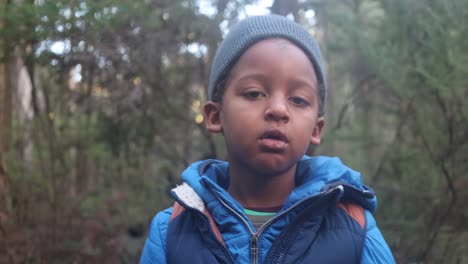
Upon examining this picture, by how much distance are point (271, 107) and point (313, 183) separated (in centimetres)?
31

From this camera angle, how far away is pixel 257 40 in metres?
1.89

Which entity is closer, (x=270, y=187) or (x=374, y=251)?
(x=374, y=251)

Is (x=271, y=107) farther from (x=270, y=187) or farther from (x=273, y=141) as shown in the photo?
(x=270, y=187)

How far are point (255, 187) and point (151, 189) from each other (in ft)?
15.2

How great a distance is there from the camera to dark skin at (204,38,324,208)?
1.79 meters

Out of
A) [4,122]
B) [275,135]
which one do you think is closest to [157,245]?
[275,135]

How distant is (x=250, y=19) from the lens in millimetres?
1996

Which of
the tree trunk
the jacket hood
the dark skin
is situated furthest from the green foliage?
the tree trunk

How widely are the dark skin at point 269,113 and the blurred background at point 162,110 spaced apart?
7.35 ft

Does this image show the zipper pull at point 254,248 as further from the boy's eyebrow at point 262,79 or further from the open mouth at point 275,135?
the boy's eyebrow at point 262,79

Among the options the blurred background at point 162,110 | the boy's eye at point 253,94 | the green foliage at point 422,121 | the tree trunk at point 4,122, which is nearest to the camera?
the boy's eye at point 253,94

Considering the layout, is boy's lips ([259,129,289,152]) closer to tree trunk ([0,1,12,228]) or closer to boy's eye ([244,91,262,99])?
boy's eye ([244,91,262,99])

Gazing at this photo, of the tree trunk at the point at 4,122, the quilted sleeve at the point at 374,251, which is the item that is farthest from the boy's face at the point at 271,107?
the tree trunk at the point at 4,122

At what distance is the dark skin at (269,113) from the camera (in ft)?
5.86
